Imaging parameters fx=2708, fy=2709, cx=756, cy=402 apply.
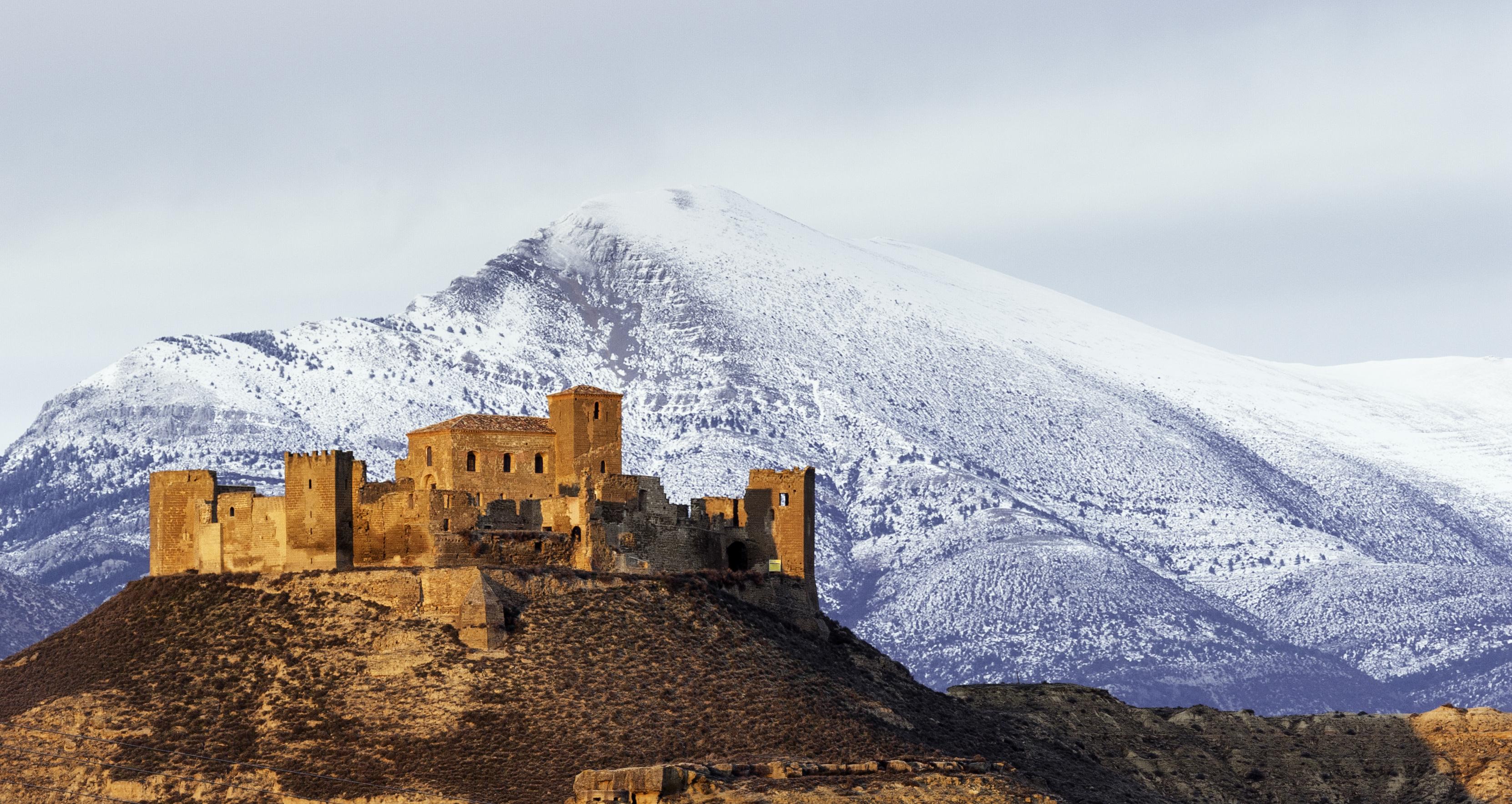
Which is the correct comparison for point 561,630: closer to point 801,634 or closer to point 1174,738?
point 801,634

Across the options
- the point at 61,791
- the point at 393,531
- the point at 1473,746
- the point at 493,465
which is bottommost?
the point at 1473,746

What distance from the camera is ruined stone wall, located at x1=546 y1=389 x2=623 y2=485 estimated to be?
108 meters

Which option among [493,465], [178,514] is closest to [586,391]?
[493,465]

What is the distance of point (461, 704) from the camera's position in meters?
91.8

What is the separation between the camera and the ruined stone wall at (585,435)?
353 feet

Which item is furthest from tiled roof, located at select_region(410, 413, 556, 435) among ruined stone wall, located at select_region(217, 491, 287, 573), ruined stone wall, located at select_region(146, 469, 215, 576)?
ruined stone wall, located at select_region(146, 469, 215, 576)

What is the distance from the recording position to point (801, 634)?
107 m

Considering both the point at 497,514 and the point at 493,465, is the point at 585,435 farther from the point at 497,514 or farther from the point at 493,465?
the point at 497,514

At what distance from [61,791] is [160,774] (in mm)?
3668

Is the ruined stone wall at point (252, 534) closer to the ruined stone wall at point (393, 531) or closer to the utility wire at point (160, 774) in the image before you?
the ruined stone wall at point (393, 531)

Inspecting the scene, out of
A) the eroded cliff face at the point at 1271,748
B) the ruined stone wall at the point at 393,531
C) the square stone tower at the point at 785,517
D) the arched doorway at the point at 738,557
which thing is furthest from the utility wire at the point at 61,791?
the eroded cliff face at the point at 1271,748

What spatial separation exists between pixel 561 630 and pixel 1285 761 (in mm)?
41925

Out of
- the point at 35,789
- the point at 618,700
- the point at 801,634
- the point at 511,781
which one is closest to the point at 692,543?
the point at 801,634

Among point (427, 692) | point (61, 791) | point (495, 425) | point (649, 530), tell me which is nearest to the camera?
point (61, 791)
